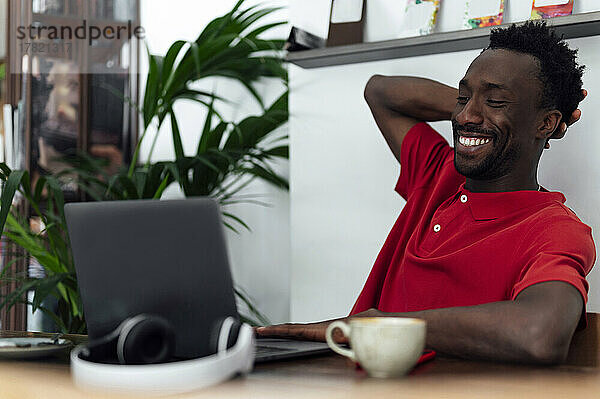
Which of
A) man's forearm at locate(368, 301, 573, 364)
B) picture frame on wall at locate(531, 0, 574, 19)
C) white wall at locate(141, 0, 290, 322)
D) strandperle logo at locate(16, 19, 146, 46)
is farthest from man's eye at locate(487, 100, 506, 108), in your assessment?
strandperle logo at locate(16, 19, 146, 46)

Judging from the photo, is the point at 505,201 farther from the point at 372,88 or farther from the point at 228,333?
the point at 228,333

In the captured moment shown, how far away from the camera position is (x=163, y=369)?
32.8 inches

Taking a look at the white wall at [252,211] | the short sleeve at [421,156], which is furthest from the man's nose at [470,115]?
the white wall at [252,211]

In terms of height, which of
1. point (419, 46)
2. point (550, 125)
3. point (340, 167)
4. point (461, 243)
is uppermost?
point (419, 46)

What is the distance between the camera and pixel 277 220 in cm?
309

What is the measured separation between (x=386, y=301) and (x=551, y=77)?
2.15 ft

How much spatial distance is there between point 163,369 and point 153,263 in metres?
0.20

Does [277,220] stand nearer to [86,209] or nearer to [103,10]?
[103,10]

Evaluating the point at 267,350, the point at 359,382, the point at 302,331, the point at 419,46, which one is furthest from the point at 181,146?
the point at 359,382

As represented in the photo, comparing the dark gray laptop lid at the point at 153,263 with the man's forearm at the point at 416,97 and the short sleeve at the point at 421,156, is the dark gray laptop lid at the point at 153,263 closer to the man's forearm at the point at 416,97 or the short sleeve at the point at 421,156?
the short sleeve at the point at 421,156

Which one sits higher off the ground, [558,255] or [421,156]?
[421,156]

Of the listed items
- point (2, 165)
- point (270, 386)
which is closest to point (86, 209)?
point (270, 386)

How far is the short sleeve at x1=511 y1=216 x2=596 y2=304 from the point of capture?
125 cm

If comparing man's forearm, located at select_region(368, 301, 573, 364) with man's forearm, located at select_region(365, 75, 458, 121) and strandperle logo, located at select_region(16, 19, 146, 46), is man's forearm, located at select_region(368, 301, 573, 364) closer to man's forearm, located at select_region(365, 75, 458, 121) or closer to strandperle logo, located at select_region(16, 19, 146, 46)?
man's forearm, located at select_region(365, 75, 458, 121)
